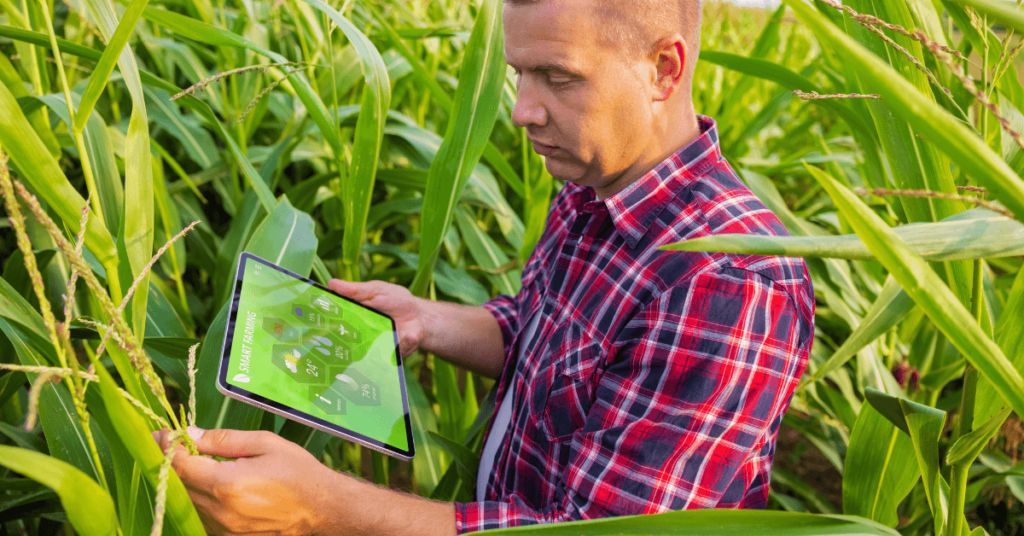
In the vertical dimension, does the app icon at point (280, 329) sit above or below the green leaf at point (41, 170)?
below

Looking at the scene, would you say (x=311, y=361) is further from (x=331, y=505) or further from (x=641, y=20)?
(x=641, y=20)

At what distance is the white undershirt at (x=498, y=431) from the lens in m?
0.89

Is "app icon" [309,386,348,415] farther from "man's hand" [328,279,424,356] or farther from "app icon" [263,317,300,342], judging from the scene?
"man's hand" [328,279,424,356]

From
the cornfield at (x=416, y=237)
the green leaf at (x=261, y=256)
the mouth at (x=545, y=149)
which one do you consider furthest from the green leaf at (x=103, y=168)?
the mouth at (x=545, y=149)

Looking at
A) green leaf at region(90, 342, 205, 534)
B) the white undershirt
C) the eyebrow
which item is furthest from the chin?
green leaf at region(90, 342, 205, 534)

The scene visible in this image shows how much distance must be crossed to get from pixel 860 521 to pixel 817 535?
4 cm

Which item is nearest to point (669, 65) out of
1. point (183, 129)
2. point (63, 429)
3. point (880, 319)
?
point (880, 319)

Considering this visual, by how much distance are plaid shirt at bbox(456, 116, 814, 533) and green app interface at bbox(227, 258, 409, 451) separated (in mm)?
146

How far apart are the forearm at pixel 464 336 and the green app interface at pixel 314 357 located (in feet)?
0.51

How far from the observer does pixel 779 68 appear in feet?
3.02

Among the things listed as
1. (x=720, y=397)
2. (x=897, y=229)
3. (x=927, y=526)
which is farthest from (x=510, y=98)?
(x=927, y=526)

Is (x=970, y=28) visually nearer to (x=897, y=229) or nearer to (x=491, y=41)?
(x=897, y=229)

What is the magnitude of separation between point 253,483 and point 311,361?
0.15 m

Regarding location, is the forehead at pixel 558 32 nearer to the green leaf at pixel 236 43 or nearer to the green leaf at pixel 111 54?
the green leaf at pixel 236 43
